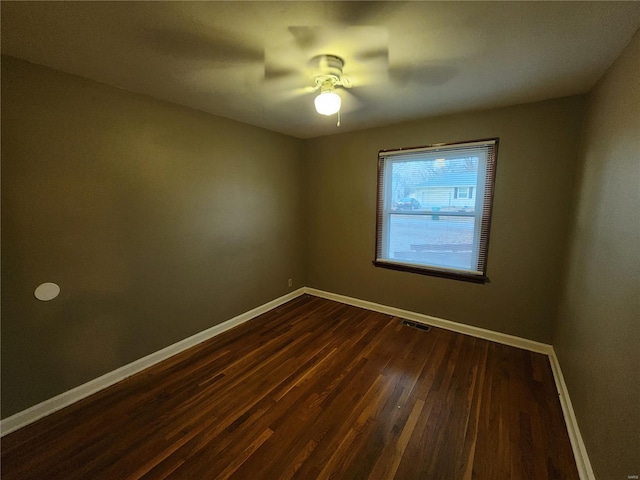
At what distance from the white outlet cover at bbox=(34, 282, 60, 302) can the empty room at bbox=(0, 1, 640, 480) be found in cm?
1

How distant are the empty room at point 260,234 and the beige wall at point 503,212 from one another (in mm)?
22

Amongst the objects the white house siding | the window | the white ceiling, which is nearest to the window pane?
the window

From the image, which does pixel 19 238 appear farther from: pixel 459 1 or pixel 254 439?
pixel 459 1

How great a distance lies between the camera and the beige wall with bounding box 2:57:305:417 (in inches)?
65.2

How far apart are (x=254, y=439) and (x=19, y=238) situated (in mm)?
1967

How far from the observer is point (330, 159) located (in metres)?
3.60

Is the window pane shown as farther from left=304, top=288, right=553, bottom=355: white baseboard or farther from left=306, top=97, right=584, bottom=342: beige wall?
left=304, top=288, right=553, bottom=355: white baseboard

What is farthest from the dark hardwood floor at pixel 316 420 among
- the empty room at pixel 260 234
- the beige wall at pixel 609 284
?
the beige wall at pixel 609 284

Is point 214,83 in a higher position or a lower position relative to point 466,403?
higher

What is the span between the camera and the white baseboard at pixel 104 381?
1705 millimetres

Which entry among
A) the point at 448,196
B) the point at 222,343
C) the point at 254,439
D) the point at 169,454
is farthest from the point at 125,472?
the point at 448,196

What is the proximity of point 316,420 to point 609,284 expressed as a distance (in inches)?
74.6

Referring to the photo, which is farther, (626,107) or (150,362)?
(150,362)

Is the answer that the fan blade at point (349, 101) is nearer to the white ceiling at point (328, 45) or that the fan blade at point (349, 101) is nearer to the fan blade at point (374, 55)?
the white ceiling at point (328, 45)
